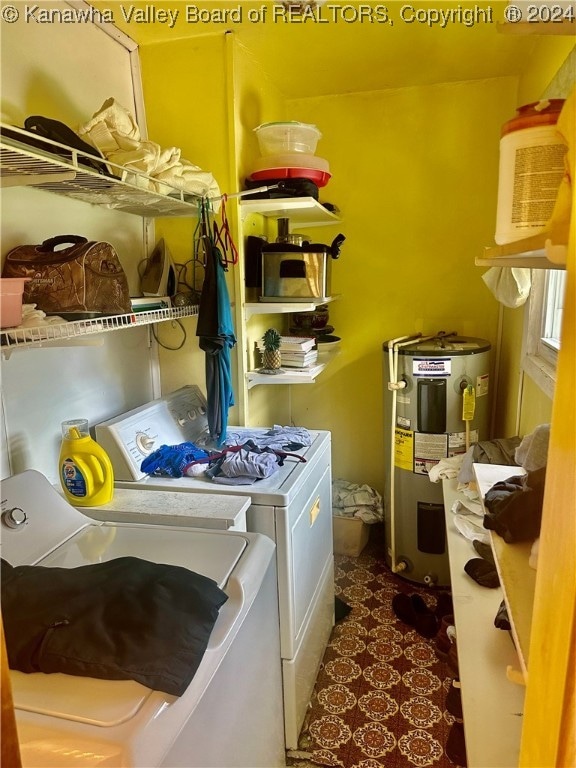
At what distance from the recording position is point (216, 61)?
200 centimetres

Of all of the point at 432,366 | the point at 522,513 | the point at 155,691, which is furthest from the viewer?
the point at 432,366

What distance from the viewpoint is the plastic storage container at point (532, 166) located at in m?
0.63

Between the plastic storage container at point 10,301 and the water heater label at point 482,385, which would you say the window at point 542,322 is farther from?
the plastic storage container at point 10,301

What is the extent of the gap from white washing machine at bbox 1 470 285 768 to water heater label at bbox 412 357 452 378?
48.1 inches

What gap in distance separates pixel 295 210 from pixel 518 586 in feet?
6.13

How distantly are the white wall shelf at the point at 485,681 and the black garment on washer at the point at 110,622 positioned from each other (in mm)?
610

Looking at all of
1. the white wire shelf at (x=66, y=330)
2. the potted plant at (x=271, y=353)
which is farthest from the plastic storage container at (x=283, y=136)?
the white wire shelf at (x=66, y=330)

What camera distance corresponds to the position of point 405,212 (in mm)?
2689

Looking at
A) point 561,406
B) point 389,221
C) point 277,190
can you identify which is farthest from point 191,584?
point 389,221

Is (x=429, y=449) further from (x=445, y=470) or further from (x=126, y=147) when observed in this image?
(x=126, y=147)

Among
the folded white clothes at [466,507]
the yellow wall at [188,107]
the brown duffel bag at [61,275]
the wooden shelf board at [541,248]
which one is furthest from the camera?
the yellow wall at [188,107]

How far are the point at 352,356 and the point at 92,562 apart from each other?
196cm

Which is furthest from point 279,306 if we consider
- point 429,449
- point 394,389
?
point 429,449

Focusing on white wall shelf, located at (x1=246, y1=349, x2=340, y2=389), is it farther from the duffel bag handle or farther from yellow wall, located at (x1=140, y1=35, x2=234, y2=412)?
the duffel bag handle
